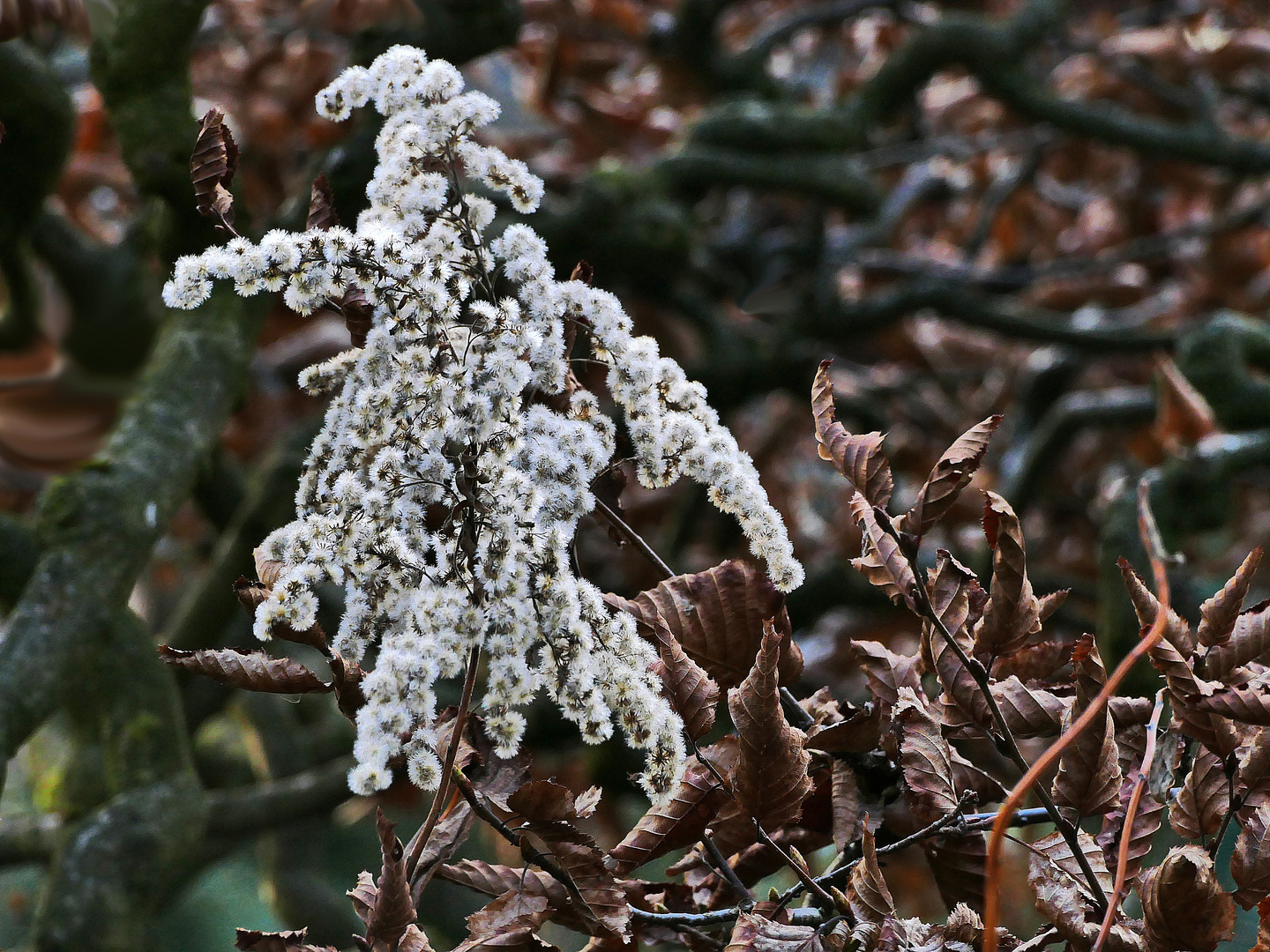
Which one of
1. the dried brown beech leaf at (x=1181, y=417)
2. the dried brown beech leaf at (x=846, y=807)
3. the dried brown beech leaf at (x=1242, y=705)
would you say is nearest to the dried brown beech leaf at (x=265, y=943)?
the dried brown beech leaf at (x=846, y=807)

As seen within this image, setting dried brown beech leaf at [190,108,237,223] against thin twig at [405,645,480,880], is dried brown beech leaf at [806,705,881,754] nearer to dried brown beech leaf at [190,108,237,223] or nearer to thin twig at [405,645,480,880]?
thin twig at [405,645,480,880]

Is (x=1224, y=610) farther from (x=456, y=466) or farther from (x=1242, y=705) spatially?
(x=456, y=466)

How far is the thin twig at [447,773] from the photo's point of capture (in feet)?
2.15

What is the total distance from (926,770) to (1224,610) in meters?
0.23

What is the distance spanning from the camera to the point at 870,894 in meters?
0.70

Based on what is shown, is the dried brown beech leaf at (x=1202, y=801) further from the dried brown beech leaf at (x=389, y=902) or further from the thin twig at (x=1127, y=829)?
the dried brown beech leaf at (x=389, y=902)

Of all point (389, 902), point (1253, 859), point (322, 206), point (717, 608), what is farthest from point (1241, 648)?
point (322, 206)

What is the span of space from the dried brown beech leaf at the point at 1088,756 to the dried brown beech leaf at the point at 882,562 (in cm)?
11

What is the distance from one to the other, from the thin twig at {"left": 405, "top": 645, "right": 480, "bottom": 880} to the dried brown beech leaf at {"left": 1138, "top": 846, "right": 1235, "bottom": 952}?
425 mm

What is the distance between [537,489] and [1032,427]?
3207mm

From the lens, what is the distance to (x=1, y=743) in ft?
4.02

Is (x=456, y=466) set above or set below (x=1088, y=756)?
above

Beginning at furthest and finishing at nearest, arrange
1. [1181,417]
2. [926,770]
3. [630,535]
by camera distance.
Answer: [1181,417] < [630,535] < [926,770]

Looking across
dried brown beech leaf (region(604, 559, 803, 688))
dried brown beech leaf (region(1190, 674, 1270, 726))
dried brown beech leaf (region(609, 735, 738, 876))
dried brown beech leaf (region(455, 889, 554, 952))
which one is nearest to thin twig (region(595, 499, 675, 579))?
dried brown beech leaf (region(604, 559, 803, 688))
